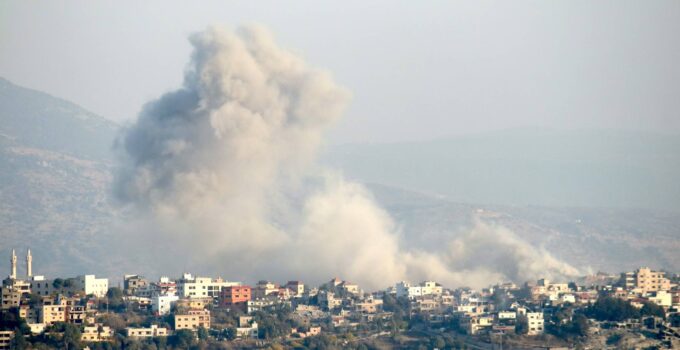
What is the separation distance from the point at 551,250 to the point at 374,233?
30685mm

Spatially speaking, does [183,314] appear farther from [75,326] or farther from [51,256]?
[51,256]

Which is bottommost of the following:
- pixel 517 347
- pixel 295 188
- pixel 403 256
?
pixel 517 347

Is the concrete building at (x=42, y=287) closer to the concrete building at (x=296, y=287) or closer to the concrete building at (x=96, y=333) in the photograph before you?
the concrete building at (x=96, y=333)

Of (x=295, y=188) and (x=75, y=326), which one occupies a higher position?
(x=295, y=188)

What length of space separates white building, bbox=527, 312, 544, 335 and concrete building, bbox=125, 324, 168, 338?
12.7 meters

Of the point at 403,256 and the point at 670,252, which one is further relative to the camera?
the point at 670,252

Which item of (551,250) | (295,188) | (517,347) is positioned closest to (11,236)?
(295,188)

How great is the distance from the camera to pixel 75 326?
62000mm

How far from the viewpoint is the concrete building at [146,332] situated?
6350cm

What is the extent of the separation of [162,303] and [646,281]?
21.9 metres

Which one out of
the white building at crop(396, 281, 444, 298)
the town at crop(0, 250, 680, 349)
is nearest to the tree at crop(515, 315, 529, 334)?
the town at crop(0, 250, 680, 349)

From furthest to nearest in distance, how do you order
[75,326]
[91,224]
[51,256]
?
[91,224] < [51,256] < [75,326]

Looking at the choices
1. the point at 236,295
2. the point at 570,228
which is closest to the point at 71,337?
the point at 236,295

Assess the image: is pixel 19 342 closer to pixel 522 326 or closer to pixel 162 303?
pixel 162 303
